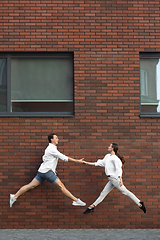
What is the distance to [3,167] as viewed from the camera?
22.8 ft

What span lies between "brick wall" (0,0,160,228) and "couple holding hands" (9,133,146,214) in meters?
0.32

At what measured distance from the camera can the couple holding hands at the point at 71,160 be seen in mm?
6441

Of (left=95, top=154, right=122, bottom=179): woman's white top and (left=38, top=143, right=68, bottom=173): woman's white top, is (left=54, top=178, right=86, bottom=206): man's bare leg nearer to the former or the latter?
(left=38, top=143, right=68, bottom=173): woman's white top

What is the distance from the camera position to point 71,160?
6461mm

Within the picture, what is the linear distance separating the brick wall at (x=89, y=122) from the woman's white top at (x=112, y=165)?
0.43 m

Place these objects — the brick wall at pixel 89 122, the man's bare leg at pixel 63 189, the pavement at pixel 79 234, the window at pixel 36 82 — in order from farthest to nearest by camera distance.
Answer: the window at pixel 36 82, the brick wall at pixel 89 122, the man's bare leg at pixel 63 189, the pavement at pixel 79 234

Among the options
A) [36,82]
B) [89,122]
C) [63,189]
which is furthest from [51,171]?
[36,82]

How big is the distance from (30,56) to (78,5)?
160 cm

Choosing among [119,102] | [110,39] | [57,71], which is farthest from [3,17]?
[119,102]

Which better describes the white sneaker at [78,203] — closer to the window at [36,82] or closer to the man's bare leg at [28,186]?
the man's bare leg at [28,186]

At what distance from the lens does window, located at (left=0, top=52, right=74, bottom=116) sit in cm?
722

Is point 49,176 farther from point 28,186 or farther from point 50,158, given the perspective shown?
point 28,186

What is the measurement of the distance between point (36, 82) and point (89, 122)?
1563mm

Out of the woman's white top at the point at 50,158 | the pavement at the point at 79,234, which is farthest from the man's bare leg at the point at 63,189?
the pavement at the point at 79,234
